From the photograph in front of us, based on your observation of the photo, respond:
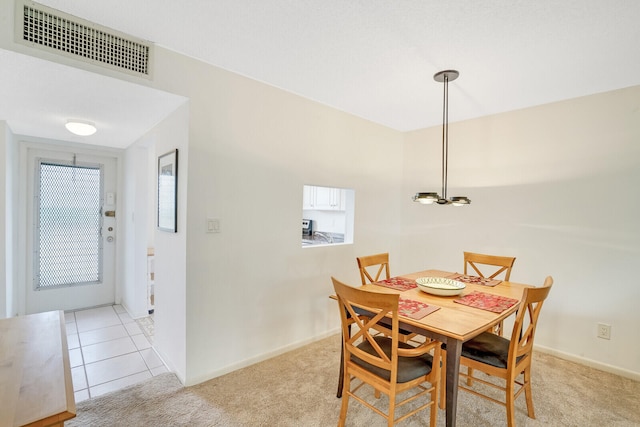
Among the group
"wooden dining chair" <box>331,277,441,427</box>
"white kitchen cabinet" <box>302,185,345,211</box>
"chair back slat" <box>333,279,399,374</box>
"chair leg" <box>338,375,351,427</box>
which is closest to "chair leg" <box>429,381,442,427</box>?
"wooden dining chair" <box>331,277,441,427</box>

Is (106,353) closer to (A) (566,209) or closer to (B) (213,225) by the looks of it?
(B) (213,225)

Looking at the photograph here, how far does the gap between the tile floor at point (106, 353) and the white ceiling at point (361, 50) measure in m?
2.11

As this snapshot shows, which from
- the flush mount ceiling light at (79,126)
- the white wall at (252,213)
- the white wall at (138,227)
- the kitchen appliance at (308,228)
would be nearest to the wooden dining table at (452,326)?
the white wall at (252,213)

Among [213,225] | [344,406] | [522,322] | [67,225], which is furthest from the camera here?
[67,225]

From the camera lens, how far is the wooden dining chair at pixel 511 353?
1.62 meters

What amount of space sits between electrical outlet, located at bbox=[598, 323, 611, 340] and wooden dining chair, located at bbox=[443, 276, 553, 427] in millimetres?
1275

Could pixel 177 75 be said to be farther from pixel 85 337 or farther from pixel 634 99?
pixel 634 99

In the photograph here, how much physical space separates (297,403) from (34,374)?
1477 millimetres

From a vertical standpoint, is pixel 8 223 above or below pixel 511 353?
above

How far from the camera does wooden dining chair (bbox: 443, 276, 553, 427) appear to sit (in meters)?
1.62

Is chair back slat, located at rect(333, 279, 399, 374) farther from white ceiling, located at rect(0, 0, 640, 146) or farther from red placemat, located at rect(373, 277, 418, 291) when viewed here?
white ceiling, located at rect(0, 0, 640, 146)

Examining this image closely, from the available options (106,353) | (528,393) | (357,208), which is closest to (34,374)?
(106,353)

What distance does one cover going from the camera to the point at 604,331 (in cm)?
255

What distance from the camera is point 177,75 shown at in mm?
2078
